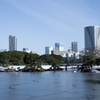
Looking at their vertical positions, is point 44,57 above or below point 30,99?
above

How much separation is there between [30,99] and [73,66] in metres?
117

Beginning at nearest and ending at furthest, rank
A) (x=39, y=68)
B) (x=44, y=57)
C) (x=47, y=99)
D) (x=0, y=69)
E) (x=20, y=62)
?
(x=47, y=99), (x=39, y=68), (x=0, y=69), (x=20, y=62), (x=44, y=57)

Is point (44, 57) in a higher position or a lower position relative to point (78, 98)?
higher

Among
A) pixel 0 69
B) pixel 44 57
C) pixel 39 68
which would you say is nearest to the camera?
pixel 39 68

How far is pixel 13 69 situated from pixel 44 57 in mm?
43801

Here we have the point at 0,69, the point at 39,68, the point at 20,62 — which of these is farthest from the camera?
the point at 20,62

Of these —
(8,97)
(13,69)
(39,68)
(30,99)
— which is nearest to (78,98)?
(30,99)

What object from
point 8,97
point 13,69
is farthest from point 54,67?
point 8,97

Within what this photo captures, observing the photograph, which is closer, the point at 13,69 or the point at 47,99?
the point at 47,99

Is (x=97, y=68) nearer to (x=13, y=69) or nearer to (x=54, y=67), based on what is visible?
(x=54, y=67)

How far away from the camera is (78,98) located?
2220 cm

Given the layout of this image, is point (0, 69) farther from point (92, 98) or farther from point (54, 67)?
point (92, 98)

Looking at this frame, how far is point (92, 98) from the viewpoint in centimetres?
2211

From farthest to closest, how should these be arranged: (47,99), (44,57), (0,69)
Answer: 1. (44,57)
2. (0,69)
3. (47,99)
